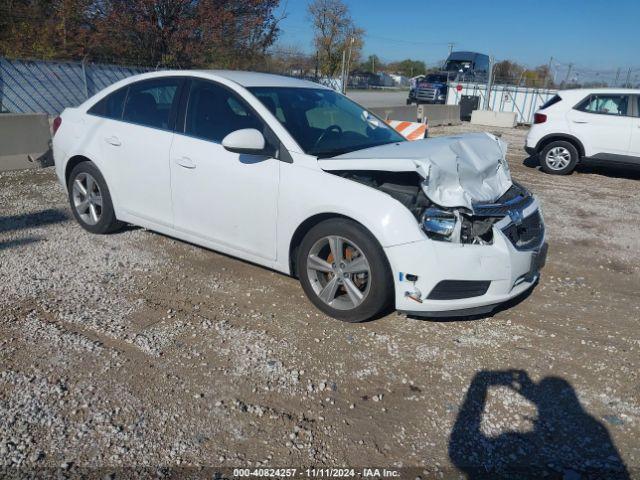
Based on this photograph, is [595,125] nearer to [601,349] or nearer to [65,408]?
[601,349]

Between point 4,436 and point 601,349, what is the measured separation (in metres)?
3.62

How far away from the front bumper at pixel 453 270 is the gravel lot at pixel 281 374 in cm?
30

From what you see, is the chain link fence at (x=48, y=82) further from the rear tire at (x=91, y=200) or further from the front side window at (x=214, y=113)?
the front side window at (x=214, y=113)

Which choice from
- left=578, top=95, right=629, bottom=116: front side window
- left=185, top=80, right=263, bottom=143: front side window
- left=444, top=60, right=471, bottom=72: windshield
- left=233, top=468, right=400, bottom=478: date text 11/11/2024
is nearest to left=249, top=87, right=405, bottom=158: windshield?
left=185, top=80, right=263, bottom=143: front side window

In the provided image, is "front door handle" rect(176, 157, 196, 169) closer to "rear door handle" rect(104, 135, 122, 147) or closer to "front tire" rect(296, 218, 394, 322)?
"rear door handle" rect(104, 135, 122, 147)

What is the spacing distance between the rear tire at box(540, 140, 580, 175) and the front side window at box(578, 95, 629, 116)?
2.34 feet

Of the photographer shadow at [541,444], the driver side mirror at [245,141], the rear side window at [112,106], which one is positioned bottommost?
the photographer shadow at [541,444]

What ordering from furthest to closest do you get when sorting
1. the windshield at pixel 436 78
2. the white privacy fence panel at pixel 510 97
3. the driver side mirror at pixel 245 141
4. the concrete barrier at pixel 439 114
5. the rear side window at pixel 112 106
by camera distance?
the windshield at pixel 436 78 < the white privacy fence panel at pixel 510 97 < the concrete barrier at pixel 439 114 < the rear side window at pixel 112 106 < the driver side mirror at pixel 245 141

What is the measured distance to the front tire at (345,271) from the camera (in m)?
3.45

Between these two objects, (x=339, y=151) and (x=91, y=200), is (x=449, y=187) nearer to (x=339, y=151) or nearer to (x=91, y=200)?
(x=339, y=151)

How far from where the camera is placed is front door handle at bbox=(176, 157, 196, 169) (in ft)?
13.8

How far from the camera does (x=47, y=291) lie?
159 inches

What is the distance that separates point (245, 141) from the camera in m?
3.69

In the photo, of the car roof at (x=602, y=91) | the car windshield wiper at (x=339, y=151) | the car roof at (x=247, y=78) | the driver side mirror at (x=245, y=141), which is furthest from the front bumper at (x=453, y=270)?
the car roof at (x=602, y=91)
